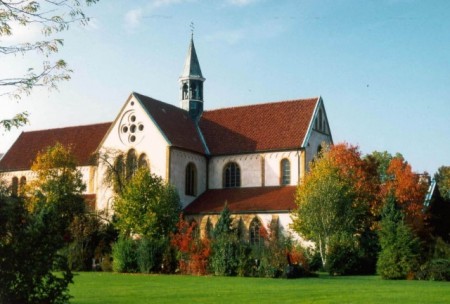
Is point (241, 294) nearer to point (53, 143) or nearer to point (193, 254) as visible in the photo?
point (193, 254)

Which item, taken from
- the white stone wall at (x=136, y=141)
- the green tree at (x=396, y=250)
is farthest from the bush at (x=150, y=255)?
the white stone wall at (x=136, y=141)

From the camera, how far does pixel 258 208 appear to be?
164 ft

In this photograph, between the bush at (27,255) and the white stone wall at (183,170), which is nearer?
the bush at (27,255)

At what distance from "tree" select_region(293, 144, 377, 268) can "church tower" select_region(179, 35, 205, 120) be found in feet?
52.8

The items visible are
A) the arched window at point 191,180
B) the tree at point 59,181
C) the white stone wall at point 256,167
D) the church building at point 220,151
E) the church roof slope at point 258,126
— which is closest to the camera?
the tree at point 59,181

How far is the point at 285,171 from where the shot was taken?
2101 inches

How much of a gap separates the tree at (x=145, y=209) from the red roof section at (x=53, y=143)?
44.0ft

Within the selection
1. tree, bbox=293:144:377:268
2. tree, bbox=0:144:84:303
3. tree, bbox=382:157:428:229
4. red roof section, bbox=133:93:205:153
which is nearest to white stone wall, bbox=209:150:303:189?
red roof section, bbox=133:93:205:153

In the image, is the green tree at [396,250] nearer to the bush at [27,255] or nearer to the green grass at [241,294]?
the green grass at [241,294]

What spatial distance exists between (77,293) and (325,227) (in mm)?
23084

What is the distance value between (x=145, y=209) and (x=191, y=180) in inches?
398

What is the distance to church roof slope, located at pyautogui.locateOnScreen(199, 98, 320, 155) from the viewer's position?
5412 cm

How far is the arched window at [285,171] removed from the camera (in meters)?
53.2

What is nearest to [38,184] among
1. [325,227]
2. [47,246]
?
[325,227]
